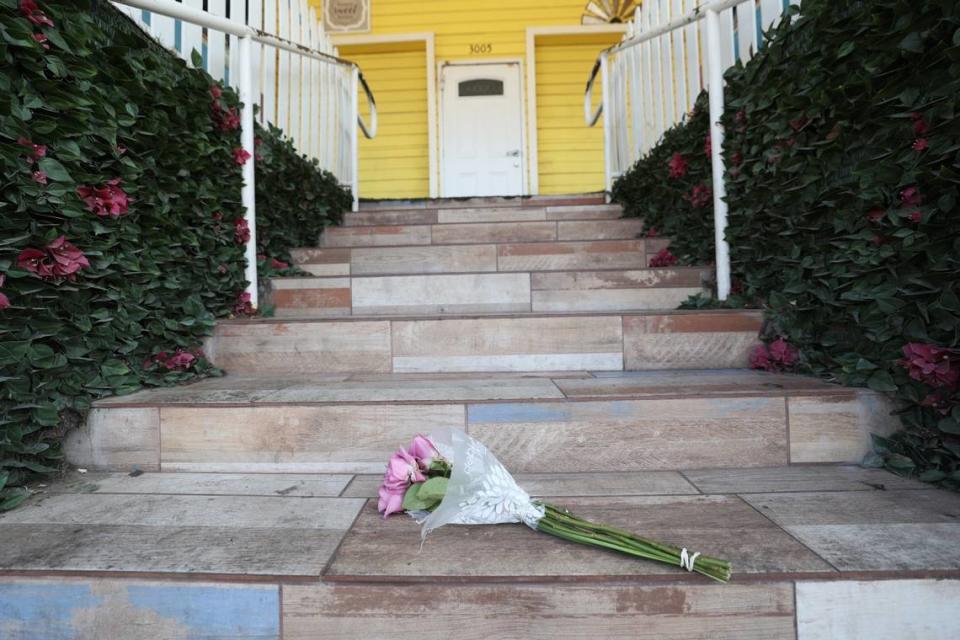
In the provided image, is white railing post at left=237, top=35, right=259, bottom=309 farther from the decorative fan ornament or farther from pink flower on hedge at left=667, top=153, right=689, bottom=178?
the decorative fan ornament

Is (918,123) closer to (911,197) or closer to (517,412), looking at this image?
(911,197)

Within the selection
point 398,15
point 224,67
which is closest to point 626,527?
point 224,67

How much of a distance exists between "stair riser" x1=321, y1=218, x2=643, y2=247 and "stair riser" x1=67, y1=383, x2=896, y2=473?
1725 millimetres

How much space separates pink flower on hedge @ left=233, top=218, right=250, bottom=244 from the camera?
2139 mm

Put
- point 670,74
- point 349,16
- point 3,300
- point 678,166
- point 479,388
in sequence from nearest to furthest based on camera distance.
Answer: point 3,300
point 479,388
point 678,166
point 670,74
point 349,16

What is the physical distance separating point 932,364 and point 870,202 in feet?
1.51

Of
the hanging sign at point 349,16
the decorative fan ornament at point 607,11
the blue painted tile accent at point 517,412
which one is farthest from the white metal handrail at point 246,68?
the decorative fan ornament at point 607,11

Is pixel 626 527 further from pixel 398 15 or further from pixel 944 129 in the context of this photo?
pixel 398 15

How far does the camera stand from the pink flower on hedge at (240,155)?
2107 mm

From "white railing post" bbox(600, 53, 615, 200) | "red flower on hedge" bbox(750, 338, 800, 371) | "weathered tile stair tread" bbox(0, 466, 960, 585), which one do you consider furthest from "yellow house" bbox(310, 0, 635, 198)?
"weathered tile stair tread" bbox(0, 466, 960, 585)

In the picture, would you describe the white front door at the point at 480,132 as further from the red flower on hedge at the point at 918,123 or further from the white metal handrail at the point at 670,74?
the red flower on hedge at the point at 918,123

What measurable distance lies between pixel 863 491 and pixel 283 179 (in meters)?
2.65

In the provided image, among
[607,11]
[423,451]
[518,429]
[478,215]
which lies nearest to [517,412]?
[518,429]

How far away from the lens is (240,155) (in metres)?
2.12
